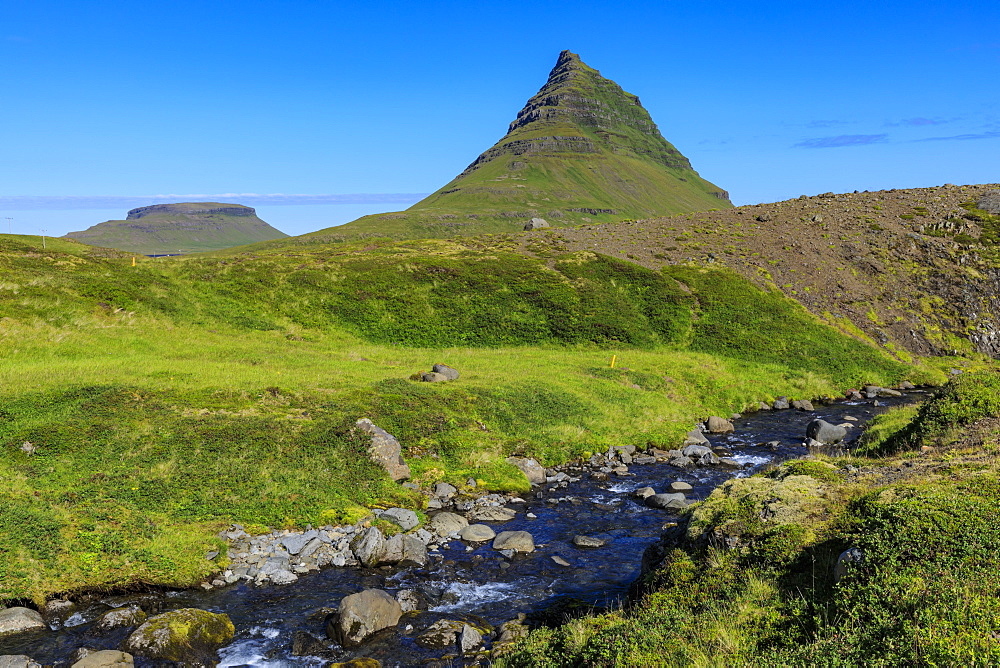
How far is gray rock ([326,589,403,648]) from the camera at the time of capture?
16859 mm

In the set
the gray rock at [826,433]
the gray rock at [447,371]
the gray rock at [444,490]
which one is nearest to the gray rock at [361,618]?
the gray rock at [444,490]

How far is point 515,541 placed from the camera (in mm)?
23344

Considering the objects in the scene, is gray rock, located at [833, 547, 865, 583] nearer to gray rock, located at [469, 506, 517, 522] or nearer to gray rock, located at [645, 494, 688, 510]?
gray rock, located at [645, 494, 688, 510]

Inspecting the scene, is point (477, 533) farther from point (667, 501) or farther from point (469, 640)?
point (667, 501)

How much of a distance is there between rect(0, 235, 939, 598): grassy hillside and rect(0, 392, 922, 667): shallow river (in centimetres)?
217

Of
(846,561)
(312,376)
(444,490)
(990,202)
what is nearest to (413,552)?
(444,490)

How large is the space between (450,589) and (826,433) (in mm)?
28543

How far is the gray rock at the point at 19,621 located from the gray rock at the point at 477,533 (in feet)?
45.9

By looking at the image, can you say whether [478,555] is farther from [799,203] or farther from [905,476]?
[799,203]

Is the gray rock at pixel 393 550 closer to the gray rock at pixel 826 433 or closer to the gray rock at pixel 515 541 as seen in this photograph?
the gray rock at pixel 515 541

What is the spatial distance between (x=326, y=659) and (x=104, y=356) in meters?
35.6

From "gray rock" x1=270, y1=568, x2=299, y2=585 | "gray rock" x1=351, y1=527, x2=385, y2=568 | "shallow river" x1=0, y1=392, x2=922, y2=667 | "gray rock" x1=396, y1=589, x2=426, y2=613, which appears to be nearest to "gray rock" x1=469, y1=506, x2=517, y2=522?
"shallow river" x1=0, y1=392, x2=922, y2=667

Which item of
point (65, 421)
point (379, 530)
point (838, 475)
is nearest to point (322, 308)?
point (65, 421)

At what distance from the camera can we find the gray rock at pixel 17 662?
49.1ft
